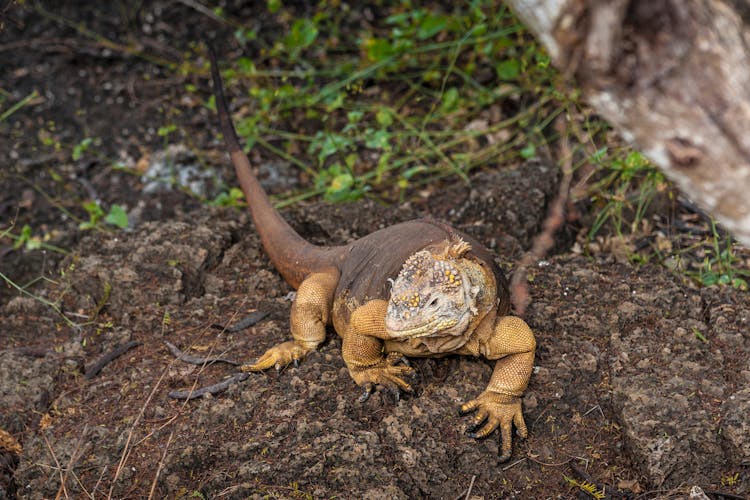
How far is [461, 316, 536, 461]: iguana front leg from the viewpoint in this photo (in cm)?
321

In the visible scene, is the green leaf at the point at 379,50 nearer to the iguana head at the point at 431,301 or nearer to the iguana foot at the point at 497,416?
the iguana head at the point at 431,301

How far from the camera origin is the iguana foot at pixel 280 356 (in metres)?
3.70

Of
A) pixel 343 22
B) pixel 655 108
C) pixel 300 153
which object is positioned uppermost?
pixel 655 108

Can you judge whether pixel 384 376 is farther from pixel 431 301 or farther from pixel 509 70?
pixel 509 70

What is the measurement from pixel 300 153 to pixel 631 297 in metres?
3.17

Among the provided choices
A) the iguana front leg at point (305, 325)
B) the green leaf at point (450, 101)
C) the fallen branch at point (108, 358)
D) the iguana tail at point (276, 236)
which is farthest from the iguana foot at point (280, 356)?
the green leaf at point (450, 101)

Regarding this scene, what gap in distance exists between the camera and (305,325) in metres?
3.82

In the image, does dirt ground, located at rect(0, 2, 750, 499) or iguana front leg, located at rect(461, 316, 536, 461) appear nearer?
dirt ground, located at rect(0, 2, 750, 499)

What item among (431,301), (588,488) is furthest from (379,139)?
(588,488)

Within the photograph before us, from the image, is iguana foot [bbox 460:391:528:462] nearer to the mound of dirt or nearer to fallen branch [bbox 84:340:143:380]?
the mound of dirt

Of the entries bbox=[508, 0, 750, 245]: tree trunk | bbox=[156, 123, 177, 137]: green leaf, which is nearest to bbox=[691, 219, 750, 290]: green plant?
bbox=[508, 0, 750, 245]: tree trunk

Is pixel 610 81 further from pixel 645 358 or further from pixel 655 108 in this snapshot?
pixel 645 358

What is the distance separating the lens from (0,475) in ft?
11.4

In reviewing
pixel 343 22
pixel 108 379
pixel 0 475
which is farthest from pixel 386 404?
pixel 343 22
